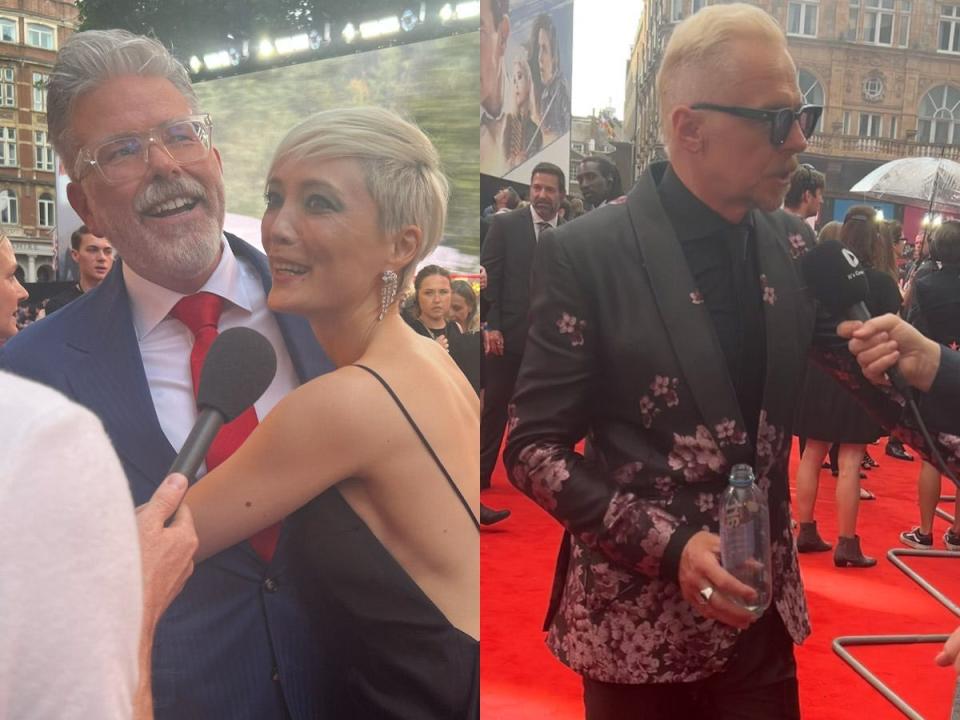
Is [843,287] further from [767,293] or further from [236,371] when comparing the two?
[236,371]

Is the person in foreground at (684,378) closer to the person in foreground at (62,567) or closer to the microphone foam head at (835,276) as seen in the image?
the microphone foam head at (835,276)

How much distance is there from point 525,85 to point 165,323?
88cm

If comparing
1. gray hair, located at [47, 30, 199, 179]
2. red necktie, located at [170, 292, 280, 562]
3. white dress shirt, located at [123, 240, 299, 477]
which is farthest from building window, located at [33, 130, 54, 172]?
red necktie, located at [170, 292, 280, 562]

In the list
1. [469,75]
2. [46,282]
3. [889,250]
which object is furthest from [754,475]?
[46,282]

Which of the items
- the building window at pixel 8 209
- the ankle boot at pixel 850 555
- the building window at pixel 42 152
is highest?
the building window at pixel 42 152

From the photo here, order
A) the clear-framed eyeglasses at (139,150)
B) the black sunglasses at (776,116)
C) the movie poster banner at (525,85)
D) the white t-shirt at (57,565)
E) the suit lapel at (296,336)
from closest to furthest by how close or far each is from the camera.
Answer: the white t-shirt at (57,565)
the black sunglasses at (776,116)
the clear-framed eyeglasses at (139,150)
the suit lapel at (296,336)
the movie poster banner at (525,85)

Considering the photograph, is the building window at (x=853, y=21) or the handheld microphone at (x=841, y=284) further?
the building window at (x=853, y=21)

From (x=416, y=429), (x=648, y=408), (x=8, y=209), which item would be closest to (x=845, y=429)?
(x=648, y=408)

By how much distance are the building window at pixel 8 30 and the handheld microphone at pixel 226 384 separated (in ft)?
2.25

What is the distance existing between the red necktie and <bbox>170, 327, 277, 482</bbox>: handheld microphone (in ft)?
0.04

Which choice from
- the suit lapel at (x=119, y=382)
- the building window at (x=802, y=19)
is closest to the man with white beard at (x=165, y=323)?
the suit lapel at (x=119, y=382)

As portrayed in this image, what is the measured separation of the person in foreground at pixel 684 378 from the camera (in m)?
1.82

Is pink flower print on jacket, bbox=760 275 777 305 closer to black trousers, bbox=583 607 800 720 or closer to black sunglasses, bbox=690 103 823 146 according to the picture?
black sunglasses, bbox=690 103 823 146

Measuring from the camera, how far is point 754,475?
186 cm
